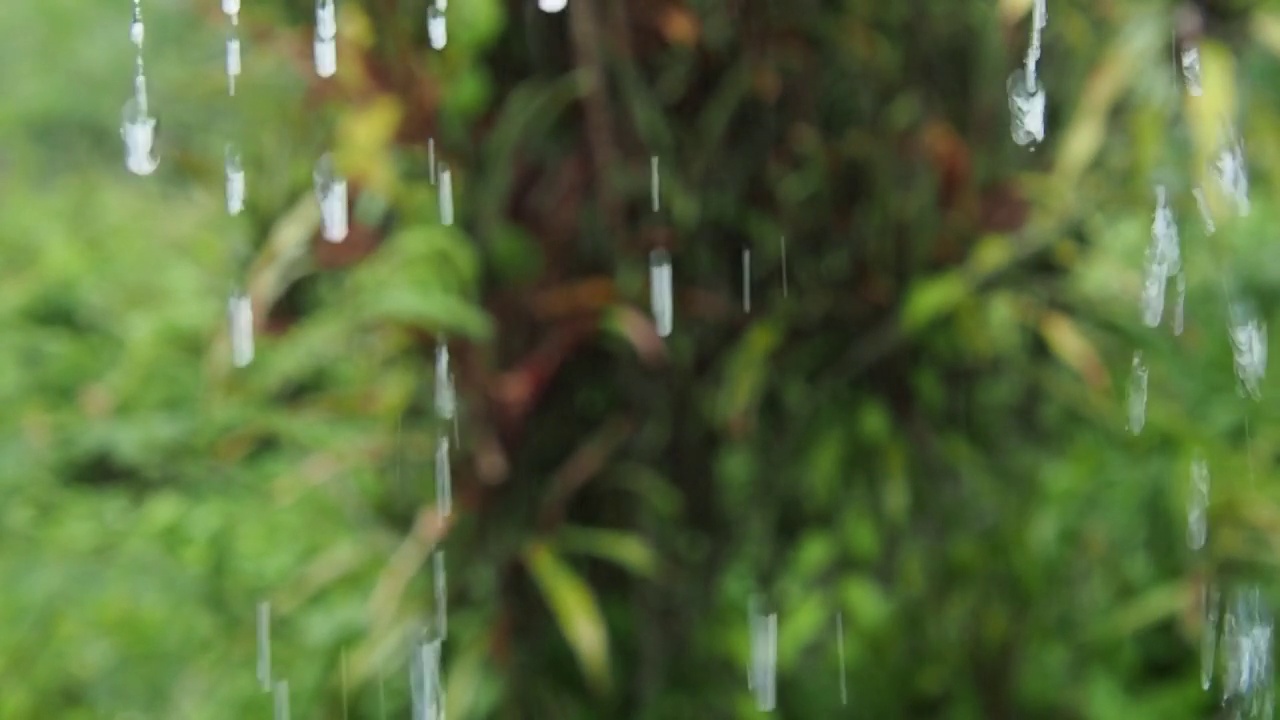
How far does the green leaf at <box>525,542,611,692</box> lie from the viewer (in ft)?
2.05

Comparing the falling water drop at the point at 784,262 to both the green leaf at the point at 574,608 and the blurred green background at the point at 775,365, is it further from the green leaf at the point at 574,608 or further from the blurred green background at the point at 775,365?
the green leaf at the point at 574,608

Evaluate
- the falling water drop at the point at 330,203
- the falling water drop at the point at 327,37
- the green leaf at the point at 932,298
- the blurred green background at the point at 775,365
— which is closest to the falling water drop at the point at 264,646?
the blurred green background at the point at 775,365

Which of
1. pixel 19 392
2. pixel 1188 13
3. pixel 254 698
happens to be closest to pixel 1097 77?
pixel 1188 13

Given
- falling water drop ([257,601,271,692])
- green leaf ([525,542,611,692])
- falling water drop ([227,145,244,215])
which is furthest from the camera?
falling water drop ([227,145,244,215])

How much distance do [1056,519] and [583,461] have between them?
32cm

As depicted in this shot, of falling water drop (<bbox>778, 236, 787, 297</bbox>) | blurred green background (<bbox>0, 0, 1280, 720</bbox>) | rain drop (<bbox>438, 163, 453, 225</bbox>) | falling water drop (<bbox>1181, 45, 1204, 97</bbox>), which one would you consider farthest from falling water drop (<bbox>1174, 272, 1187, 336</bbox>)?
rain drop (<bbox>438, 163, 453, 225</bbox>)

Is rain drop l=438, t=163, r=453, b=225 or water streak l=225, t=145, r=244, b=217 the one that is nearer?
rain drop l=438, t=163, r=453, b=225

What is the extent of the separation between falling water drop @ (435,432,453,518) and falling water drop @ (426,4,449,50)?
252 mm

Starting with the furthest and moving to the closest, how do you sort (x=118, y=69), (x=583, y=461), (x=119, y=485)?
(x=118, y=69), (x=119, y=485), (x=583, y=461)

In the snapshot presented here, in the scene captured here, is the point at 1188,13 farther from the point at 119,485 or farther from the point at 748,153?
the point at 119,485

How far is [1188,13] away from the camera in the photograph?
688 millimetres

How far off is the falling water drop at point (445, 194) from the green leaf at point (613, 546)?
213 mm

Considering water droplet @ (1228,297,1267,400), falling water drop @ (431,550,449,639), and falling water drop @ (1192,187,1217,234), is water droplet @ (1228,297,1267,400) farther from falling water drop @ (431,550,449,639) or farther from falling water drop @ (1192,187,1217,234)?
falling water drop @ (431,550,449,639)

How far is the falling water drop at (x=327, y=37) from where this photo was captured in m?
0.70
